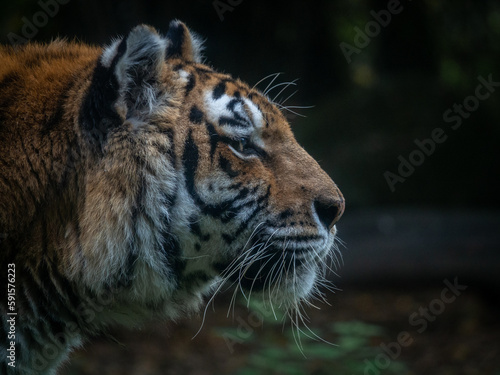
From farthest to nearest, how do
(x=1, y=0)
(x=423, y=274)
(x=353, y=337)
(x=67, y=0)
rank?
(x=423, y=274)
(x=67, y=0)
(x=1, y=0)
(x=353, y=337)

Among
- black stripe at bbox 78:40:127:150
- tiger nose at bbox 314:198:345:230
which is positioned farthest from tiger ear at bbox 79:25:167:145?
tiger nose at bbox 314:198:345:230

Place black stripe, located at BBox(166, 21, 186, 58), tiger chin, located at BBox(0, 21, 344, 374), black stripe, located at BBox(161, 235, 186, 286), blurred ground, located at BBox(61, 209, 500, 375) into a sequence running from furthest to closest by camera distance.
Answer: blurred ground, located at BBox(61, 209, 500, 375)
black stripe, located at BBox(166, 21, 186, 58)
black stripe, located at BBox(161, 235, 186, 286)
tiger chin, located at BBox(0, 21, 344, 374)

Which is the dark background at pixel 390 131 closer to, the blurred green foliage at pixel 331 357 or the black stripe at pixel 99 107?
the blurred green foliage at pixel 331 357

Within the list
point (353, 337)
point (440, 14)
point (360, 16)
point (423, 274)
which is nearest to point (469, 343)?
point (423, 274)

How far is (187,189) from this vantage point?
106 inches

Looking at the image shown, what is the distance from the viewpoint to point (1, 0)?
18.8 ft

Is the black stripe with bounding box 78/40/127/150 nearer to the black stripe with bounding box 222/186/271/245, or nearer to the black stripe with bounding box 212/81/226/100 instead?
the black stripe with bounding box 212/81/226/100

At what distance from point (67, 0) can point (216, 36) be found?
88.8 inches

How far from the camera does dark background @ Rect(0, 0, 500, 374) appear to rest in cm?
669

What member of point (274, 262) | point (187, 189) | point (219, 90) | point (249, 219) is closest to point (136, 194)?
point (187, 189)

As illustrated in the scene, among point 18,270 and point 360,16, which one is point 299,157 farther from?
point 360,16

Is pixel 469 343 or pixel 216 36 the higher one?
pixel 216 36

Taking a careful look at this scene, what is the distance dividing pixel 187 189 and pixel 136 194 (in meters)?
0.25

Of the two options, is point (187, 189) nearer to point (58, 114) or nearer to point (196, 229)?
point (196, 229)
